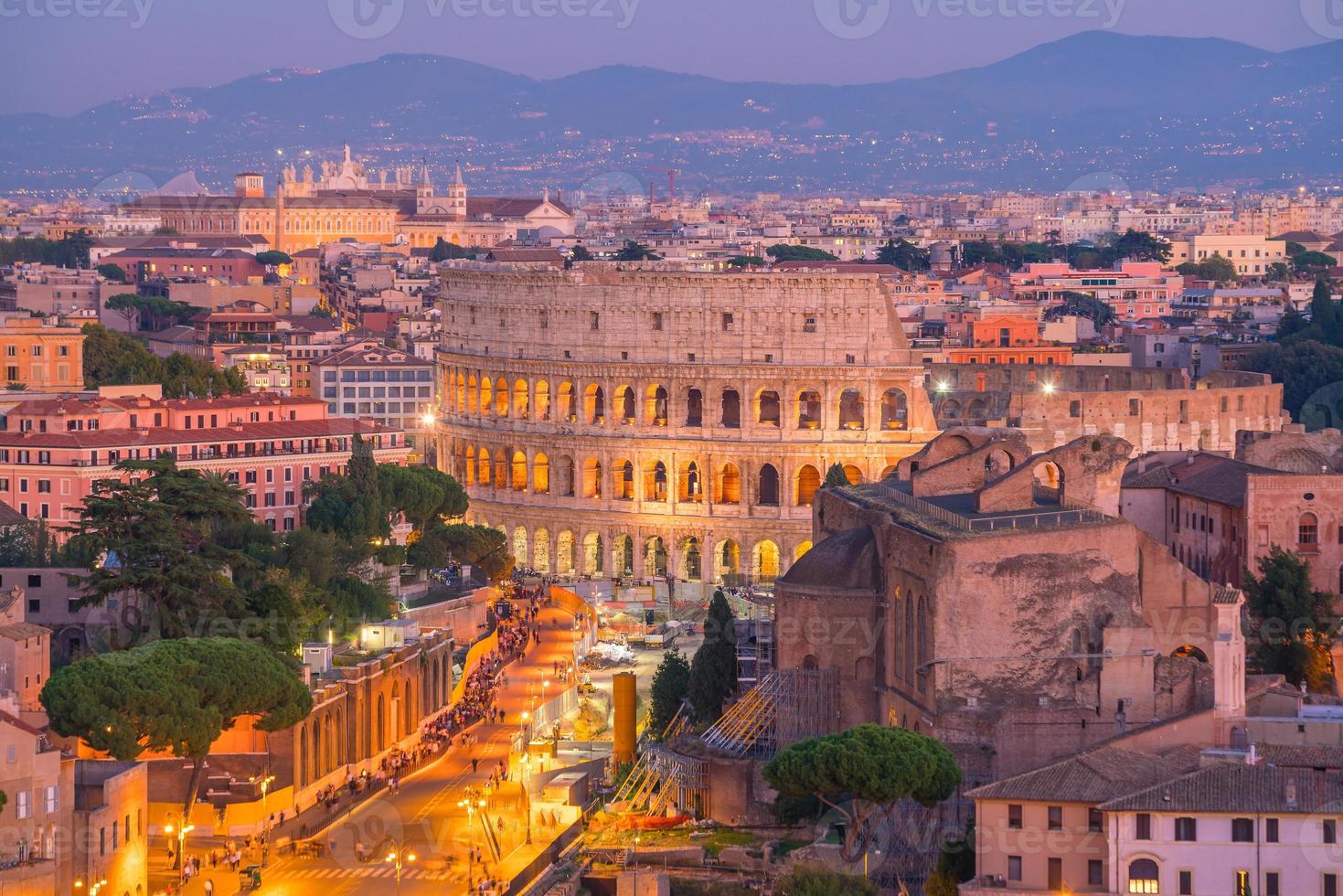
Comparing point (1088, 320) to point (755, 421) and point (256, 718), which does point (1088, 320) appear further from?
point (256, 718)

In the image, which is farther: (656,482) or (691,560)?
(656,482)

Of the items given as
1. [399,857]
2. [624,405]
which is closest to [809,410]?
[624,405]

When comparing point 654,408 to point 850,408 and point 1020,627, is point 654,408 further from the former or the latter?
point 1020,627

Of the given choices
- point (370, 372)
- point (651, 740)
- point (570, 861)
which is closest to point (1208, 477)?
point (651, 740)

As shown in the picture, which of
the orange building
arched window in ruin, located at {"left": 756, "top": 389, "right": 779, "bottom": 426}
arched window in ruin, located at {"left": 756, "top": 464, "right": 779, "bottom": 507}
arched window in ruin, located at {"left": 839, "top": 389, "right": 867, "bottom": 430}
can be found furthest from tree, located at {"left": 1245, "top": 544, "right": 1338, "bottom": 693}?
the orange building

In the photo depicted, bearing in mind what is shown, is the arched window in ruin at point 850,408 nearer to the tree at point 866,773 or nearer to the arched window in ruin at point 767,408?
the arched window in ruin at point 767,408
